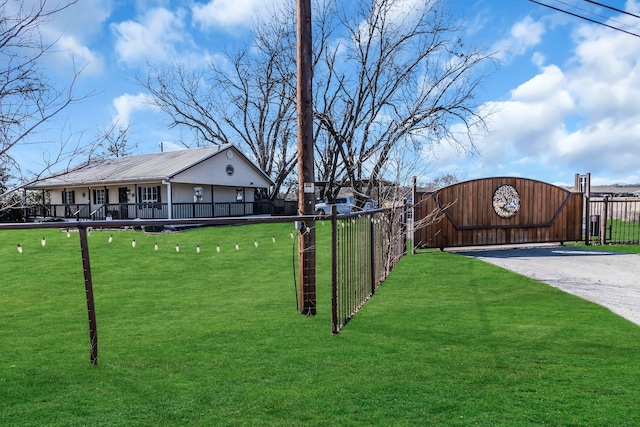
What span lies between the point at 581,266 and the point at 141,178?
21377mm

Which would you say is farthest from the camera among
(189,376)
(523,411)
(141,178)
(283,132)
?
(283,132)

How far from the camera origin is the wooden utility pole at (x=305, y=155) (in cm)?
597

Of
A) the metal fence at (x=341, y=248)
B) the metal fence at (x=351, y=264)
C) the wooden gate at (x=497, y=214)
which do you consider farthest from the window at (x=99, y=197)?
the metal fence at (x=351, y=264)

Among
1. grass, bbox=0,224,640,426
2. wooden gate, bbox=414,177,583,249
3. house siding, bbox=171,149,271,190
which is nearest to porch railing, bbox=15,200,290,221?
house siding, bbox=171,149,271,190

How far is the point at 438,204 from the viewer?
1288cm

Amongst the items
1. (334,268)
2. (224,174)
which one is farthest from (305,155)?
(224,174)

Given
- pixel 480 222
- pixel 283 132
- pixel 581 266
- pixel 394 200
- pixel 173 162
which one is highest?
pixel 283 132

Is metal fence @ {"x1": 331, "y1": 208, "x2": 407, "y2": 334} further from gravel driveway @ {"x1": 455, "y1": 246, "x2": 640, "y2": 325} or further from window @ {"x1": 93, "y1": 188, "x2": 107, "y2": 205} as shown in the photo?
window @ {"x1": 93, "y1": 188, "x2": 107, "y2": 205}

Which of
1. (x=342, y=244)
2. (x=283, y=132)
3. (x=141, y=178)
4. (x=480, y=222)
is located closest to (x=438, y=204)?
(x=480, y=222)

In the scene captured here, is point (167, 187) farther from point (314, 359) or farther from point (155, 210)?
point (314, 359)

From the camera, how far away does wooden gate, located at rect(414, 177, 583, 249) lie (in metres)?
13.0

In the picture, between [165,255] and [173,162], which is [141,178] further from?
[165,255]

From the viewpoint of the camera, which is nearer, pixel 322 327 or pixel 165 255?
pixel 322 327

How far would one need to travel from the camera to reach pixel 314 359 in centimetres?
407
